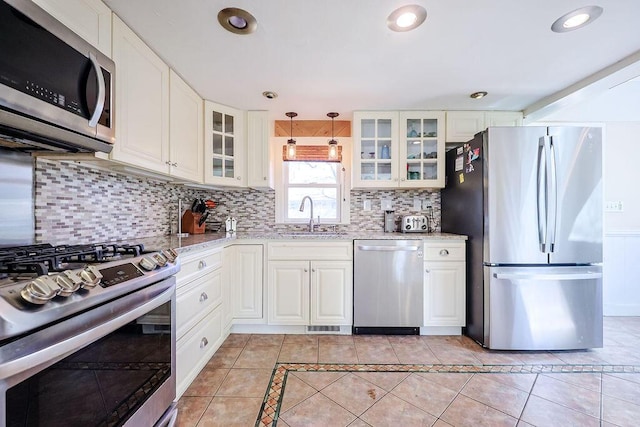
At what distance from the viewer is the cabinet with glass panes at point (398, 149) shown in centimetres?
269

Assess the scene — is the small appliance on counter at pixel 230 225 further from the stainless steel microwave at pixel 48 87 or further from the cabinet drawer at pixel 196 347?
the stainless steel microwave at pixel 48 87

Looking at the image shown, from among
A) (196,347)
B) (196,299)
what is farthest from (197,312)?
(196,347)

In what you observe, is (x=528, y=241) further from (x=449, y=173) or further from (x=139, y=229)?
(x=139, y=229)

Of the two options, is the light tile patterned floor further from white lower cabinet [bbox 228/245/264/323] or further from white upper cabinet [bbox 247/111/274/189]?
white upper cabinet [bbox 247/111/274/189]

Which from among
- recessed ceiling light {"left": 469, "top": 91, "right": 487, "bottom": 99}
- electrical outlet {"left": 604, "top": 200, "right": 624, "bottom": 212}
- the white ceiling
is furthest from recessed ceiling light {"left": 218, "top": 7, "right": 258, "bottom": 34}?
electrical outlet {"left": 604, "top": 200, "right": 624, "bottom": 212}

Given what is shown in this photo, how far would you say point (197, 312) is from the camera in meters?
1.75

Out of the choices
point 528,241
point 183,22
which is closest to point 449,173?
point 528,241

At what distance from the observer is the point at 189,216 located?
251 centimetres

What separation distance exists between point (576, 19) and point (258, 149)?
93.6 inches

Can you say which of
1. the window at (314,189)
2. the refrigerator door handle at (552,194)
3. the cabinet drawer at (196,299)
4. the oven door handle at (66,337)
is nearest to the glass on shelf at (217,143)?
the window at (314,189)

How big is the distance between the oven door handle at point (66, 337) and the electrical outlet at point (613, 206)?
4.27 meters

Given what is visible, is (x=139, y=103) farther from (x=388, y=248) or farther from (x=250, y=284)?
(x=388, y=248)

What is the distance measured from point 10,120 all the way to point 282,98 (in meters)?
1.84

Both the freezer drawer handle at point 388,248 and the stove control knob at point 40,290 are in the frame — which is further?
the freezer drawer handle at point 388,248
